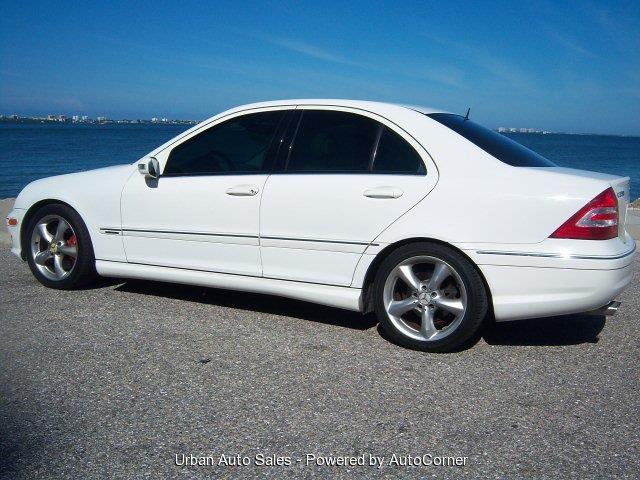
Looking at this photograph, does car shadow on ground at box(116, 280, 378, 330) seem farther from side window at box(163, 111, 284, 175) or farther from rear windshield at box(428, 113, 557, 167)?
rear windshield at box(428, 113, 557, 167)

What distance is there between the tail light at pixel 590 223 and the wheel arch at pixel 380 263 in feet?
1.68

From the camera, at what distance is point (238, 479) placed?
8.35 feet

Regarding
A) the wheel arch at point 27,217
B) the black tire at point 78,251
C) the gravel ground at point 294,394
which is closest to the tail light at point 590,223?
the gravel ground at point 294,394

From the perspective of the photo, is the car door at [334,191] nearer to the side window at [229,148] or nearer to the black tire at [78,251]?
the side window at [229,148]

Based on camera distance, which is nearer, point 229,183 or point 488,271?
point 488,271

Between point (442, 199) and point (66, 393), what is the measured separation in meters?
2.46

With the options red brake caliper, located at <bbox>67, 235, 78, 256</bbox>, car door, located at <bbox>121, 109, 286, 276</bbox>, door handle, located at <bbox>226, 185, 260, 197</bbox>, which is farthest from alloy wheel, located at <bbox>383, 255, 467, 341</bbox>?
red brake caliper, located at <bbox>67, 235, 78, 256</bbox>

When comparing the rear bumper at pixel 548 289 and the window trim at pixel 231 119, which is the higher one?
the window trim at pixel 231 119

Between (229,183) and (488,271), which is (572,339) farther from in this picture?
(229,183)

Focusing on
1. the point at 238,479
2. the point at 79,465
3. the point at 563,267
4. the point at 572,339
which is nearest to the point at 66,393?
the point at 79,465

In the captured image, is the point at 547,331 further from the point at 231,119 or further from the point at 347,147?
the point at 231,119

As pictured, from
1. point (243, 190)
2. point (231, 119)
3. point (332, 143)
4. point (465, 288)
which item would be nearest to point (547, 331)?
point (465, 288)

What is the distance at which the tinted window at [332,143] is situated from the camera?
430cm

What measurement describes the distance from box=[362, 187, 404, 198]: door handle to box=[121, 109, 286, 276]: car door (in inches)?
33.0
